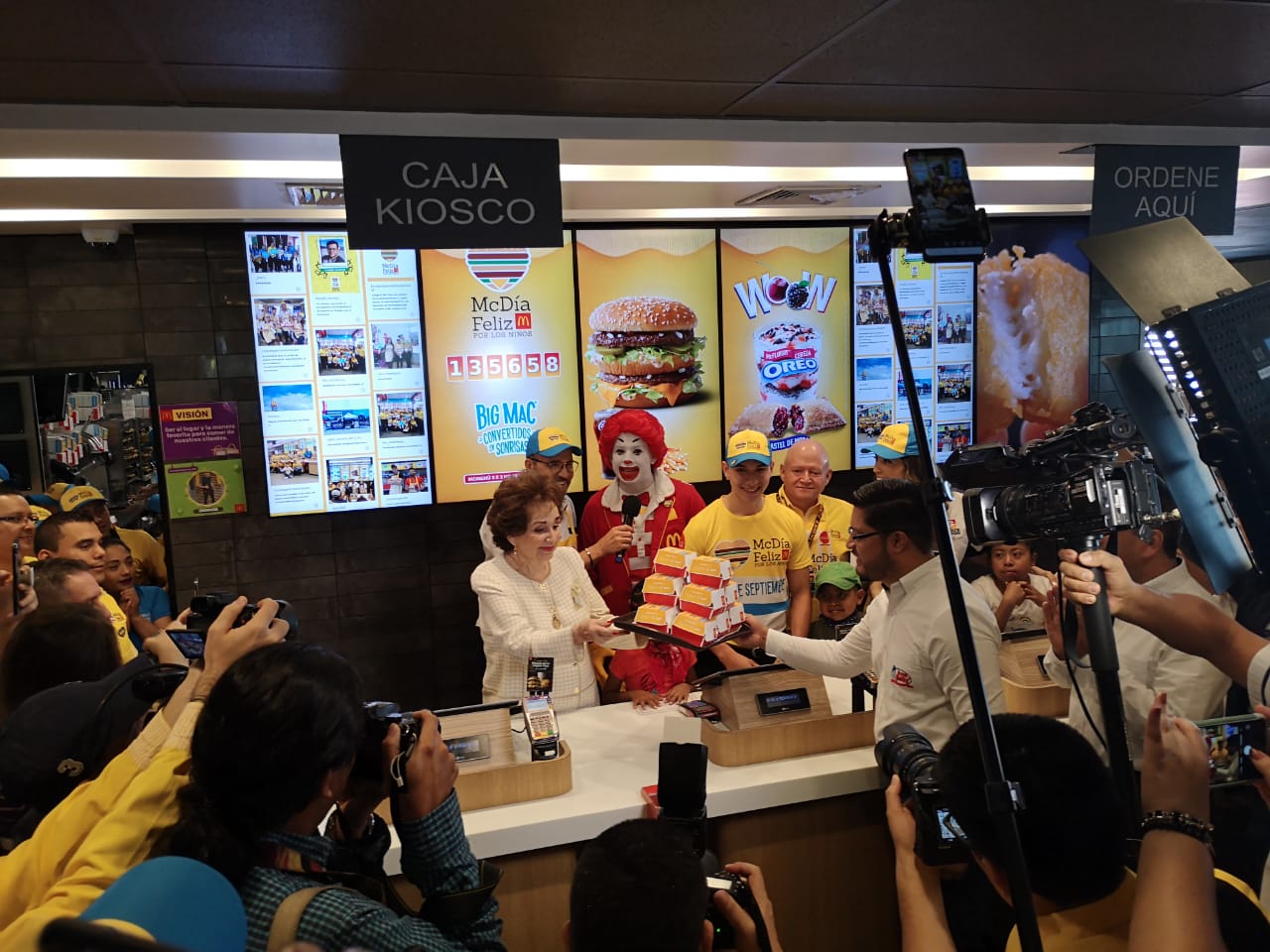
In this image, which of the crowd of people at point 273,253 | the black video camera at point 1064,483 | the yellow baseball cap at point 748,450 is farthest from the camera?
the crowd of people at point 273,253

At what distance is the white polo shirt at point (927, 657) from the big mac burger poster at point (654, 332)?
3.16 meters

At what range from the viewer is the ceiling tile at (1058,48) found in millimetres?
1836

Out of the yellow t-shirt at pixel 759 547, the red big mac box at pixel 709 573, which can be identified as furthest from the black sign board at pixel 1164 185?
the red big mac box at pixel 709 573

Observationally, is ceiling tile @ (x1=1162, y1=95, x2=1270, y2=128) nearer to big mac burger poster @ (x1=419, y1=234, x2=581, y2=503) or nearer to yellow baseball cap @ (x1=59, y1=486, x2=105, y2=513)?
big mac burger poster @ (x1=419, y1=234, x2=581, y2=503)

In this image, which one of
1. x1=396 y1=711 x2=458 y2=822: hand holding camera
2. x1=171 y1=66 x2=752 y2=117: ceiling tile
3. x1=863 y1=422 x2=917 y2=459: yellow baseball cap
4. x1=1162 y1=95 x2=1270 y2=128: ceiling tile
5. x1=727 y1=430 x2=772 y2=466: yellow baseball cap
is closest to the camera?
x1=396 y1=711 x2=458 y2=822: hand holding camera

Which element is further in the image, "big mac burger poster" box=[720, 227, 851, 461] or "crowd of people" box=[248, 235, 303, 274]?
"big mac burger poster" box=[720, 227, 851, 461]

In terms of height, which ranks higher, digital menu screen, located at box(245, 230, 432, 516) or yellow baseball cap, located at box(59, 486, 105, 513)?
digital menu screen, located at box(245, 230, 432, 516)

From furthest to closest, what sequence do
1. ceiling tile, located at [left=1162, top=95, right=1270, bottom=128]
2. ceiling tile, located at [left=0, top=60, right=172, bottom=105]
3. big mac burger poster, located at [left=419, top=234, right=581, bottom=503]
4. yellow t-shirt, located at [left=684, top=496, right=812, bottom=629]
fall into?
big mac burger poster, located at [left=419, top=234, right=581, bottom=503] < yellow t-shirt, located at [left=684, top=496, right=812, bottom=629] < ceiling tile, located at [left=1162, top=95, right=1270, bottom=128] < ceiling tile, located at [left=0, top=60, right=172, bottom=105]

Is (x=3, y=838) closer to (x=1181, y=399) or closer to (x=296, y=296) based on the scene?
(x=1181, y=399)

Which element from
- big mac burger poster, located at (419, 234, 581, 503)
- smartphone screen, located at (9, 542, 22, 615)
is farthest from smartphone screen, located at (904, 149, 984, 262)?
big mac burger poster, located at (419, 234, 581, 503)

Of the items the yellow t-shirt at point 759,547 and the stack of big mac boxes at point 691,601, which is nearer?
the stack of big mac boxes at point 691,601

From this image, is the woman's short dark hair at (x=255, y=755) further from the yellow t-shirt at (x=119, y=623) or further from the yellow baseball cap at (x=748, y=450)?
the yellow baseball cap at (x=748, y=450)

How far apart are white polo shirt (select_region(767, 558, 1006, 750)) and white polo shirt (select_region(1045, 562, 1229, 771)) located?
248 millimetres

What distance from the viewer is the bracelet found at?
1136 millimetres
